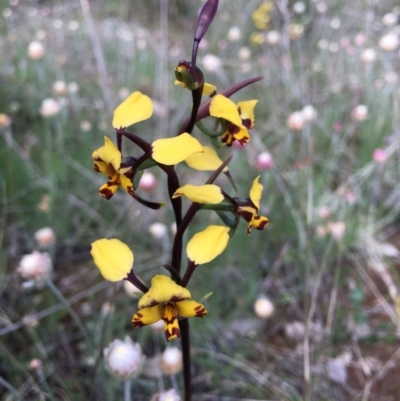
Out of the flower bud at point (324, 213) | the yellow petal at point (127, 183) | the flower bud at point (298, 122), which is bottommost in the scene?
the yellow petal at point (127, 183)

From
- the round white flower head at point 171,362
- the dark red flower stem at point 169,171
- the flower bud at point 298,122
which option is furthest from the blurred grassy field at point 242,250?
the dark red flower stem at point 169,171

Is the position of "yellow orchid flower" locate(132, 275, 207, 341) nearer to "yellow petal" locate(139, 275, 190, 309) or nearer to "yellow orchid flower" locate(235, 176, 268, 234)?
"yellow petal" locate(139, 275, 190, 309)

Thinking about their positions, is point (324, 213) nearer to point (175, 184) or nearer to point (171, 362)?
point (171, 362)

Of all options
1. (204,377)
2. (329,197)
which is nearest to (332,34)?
(329,197)

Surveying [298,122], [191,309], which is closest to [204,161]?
[191,309]

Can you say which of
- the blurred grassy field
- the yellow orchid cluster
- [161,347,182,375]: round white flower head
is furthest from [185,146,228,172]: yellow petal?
[161,347,182,375]: round white flower head

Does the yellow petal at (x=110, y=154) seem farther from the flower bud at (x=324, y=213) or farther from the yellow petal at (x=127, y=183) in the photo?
the flower bud at (x=324, y=213)

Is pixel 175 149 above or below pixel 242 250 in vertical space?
below
